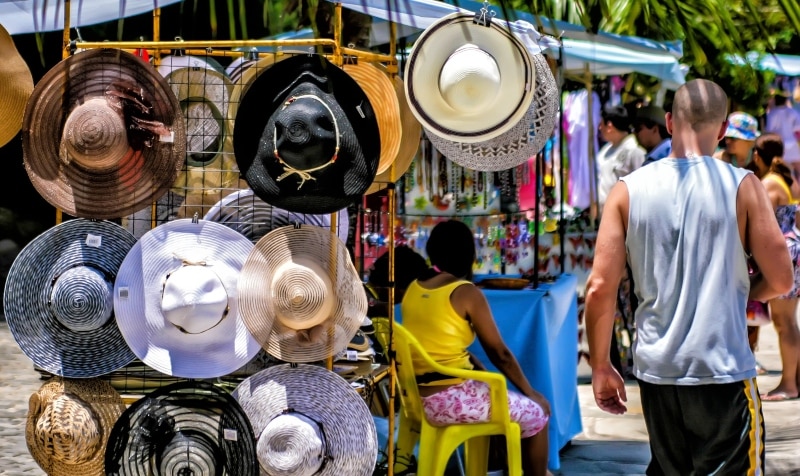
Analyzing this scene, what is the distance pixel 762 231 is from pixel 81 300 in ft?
8.23

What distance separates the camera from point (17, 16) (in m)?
4.81

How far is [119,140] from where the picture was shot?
3.98 meters

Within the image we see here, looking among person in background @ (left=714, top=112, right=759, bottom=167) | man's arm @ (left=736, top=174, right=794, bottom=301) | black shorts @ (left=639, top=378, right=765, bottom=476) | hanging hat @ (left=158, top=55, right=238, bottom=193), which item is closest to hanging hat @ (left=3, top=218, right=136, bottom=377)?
hanging hat @ (left=158, top=55, right=238, bottom=193)

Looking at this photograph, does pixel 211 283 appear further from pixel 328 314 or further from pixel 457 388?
pixel 457 388

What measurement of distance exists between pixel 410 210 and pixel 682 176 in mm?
4938

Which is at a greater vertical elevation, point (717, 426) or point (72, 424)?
point (717, 426)

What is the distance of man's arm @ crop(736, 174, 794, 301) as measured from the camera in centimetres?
327

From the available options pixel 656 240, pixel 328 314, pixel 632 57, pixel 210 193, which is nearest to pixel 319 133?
pixel 328 314

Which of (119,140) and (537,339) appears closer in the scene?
(119,140)

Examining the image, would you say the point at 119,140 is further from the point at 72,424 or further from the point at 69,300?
the point at 72,424

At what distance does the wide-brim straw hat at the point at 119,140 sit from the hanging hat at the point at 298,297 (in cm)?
52

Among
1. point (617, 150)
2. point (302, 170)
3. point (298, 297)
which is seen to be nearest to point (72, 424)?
point (298, 297)

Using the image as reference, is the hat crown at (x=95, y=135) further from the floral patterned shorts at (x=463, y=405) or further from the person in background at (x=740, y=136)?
the person in background at (x=740, y=136)

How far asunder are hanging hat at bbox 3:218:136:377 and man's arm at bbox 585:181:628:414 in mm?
1833
